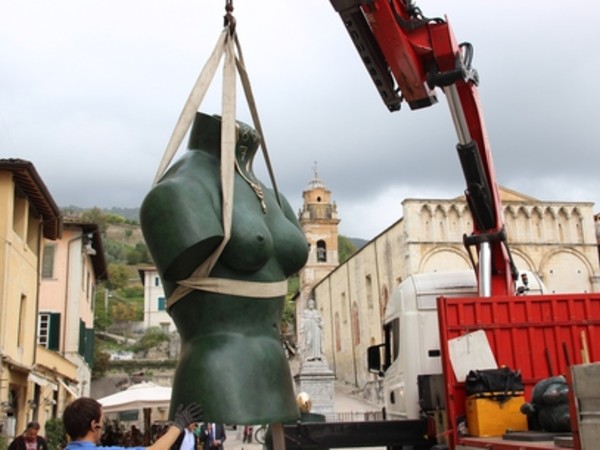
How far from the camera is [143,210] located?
11.1 feet

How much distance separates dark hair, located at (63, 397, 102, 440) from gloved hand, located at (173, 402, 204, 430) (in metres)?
0.36

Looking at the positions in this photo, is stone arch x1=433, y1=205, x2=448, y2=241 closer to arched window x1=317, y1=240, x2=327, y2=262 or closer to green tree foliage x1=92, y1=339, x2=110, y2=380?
arched window x1=317, y1=240, x2=327, y2=262

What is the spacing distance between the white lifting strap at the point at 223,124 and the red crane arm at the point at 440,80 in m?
4.11

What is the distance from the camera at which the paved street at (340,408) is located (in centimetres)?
2120

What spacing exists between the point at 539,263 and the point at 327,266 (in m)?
20.4

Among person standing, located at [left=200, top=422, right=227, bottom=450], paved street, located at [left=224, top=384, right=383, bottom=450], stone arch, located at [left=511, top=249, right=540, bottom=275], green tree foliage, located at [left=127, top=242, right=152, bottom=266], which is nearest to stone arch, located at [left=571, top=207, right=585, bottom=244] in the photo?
stone arch, located at [left=511, top=249, right=540, bottom=275]

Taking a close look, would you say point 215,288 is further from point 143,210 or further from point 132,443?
point 132,443

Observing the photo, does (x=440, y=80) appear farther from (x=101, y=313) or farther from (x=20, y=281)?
(x=101, y=313)

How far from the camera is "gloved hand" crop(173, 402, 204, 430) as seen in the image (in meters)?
3.04

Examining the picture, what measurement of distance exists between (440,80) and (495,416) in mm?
4239

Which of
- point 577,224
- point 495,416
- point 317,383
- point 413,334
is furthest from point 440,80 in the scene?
point 577,224

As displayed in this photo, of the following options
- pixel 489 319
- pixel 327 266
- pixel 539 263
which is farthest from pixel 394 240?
pixel 489 319

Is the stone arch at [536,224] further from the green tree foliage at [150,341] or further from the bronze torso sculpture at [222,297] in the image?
the bronze torso sculpture at [222,297]

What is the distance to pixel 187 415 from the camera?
10.1ft
